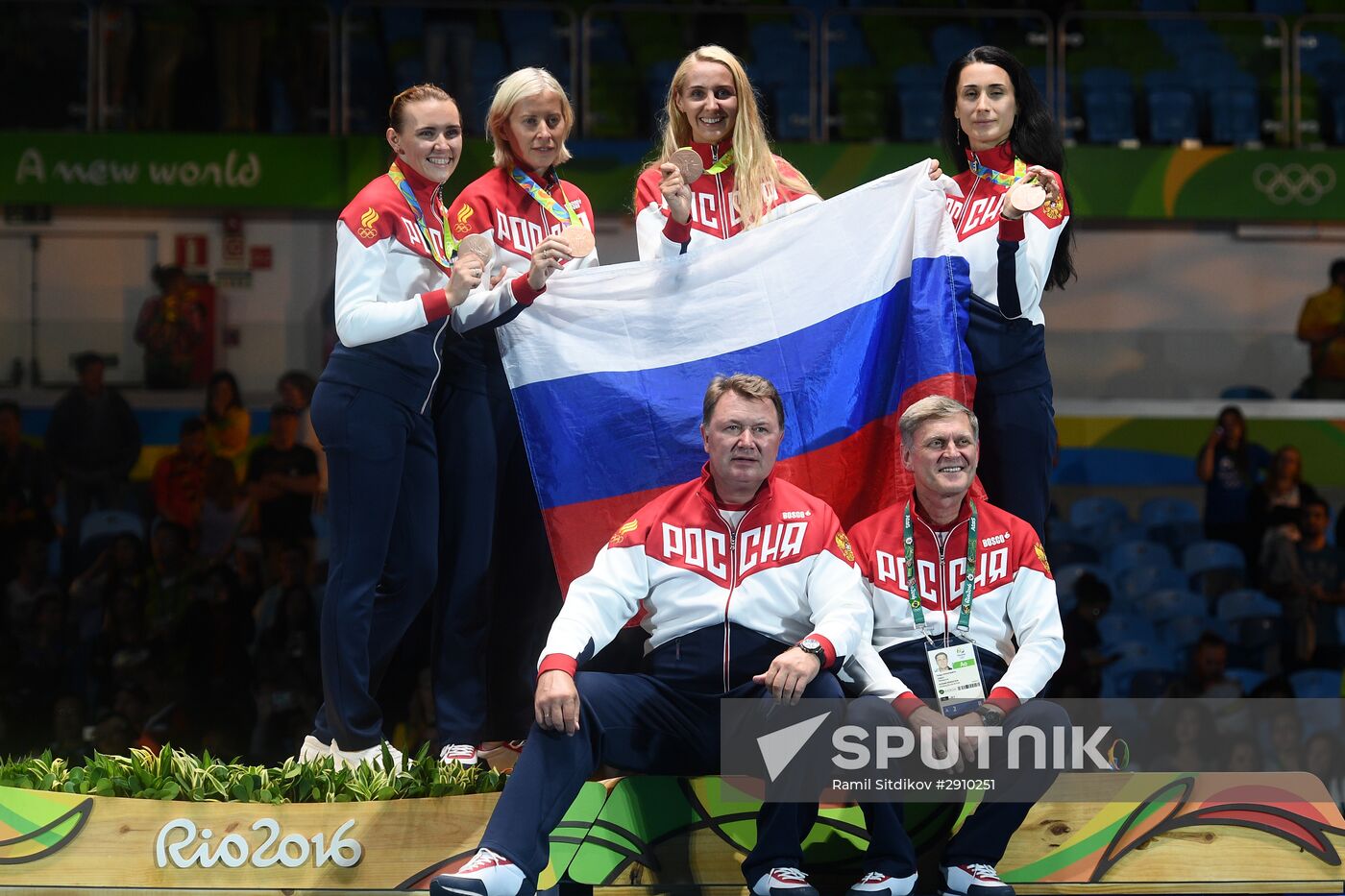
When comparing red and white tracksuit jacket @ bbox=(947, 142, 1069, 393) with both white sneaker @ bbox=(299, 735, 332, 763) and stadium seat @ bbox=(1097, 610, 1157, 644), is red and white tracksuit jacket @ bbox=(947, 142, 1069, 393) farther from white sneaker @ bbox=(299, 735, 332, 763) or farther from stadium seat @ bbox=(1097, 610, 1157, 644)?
stadium seat @ bbox=(1097, 610, 1157, 644)

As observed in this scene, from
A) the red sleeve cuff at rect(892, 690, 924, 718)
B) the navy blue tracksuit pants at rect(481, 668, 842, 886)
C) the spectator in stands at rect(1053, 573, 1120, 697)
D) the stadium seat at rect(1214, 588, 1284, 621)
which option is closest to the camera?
the navy blue tracksuit pants at rect(481, 668, 842, 886)

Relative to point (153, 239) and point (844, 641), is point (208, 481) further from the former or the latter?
point (844, 641)

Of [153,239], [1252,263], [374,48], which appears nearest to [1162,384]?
[1252,263]

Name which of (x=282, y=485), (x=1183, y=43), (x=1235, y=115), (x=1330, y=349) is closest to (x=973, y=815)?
(x=282, y=485)

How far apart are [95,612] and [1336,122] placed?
6.20 metres

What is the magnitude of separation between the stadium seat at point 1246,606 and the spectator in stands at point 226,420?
4.43 m

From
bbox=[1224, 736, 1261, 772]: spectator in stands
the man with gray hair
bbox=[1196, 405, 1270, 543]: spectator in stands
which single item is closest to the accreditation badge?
the man with gray hair

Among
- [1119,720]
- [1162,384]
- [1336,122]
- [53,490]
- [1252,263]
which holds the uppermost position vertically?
[1336,122]

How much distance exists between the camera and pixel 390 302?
133 inches

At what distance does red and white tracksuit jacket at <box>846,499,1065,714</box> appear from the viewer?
3178 millimetres

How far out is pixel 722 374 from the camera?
3688 mm

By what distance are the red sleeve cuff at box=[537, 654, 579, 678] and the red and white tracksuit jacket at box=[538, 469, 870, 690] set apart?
138 mm

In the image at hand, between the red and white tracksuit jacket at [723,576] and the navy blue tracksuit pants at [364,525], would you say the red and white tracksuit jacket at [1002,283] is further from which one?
the navy blue tracksuit pants at [364,525]

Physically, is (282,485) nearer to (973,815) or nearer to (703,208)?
(703,208)
